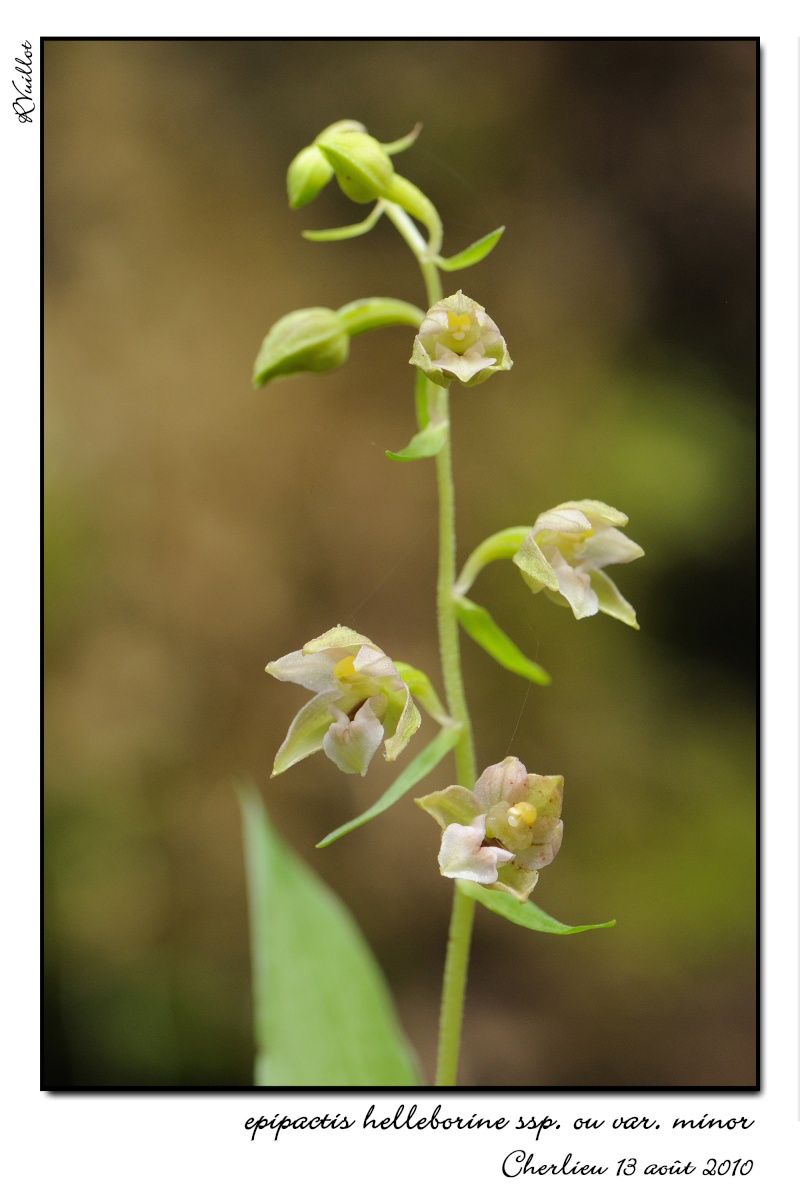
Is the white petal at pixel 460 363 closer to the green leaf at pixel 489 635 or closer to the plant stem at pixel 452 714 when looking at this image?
the plant stem at pixel 452 714

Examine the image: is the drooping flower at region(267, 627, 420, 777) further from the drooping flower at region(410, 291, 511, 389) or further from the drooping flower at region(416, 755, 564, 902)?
the drooping flower at region(410, 291, 511, 389)

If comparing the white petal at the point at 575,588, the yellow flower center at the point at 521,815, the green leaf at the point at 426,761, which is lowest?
the yellow flower center at the point at 521,815

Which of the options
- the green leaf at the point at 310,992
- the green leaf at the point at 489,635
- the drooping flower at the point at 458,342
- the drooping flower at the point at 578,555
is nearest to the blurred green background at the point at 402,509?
the green leaf at the point at 310,992

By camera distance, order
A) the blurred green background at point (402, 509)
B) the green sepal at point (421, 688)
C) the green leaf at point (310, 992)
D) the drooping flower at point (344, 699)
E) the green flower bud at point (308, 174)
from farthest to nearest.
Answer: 1. the blurred green background at point (402, 509)
2. the green leaf at point (310, 992)
3. the green flower bud at point (308, 174)
4. the green sepal at point (421, 688)
5. the drooping flower at point (344, 699)

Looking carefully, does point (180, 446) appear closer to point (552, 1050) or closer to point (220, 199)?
point (220, 199)

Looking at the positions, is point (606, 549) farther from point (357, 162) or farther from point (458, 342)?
point (357, 162)

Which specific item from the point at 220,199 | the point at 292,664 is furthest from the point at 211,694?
the point at 292,664

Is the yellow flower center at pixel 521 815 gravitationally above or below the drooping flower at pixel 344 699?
below

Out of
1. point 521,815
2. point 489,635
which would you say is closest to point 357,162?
point 489,635

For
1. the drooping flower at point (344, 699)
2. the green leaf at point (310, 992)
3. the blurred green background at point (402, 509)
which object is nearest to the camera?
the drooping flower at point (344, 699)
